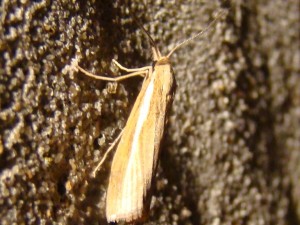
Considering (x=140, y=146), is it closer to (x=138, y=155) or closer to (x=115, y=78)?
(x=138, y=155)

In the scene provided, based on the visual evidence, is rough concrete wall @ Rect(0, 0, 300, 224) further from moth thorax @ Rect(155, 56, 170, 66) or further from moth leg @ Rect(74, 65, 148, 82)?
moth thorax @ Rect(155, 56, 170, 66)

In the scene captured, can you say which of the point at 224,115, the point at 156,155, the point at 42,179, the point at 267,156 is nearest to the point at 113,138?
the point at 156,155

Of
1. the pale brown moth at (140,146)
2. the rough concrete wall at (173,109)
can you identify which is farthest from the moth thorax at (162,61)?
the rough concrete wall at (173,109)

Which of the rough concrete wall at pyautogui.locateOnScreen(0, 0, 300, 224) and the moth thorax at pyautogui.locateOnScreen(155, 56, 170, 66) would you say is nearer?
the rough concrete wall at pyautogui.locateOnScreen(0, 0, 300, 224)

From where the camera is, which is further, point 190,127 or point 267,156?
point 267,156

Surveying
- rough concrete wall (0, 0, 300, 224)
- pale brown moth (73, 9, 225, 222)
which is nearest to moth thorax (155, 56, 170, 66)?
pale brown moth (73, 9, 225, 222)

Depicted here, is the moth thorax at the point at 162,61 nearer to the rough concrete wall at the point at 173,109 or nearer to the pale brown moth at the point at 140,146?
the pale brown moth at the point at 140,146

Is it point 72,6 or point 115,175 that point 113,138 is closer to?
point 115,175
